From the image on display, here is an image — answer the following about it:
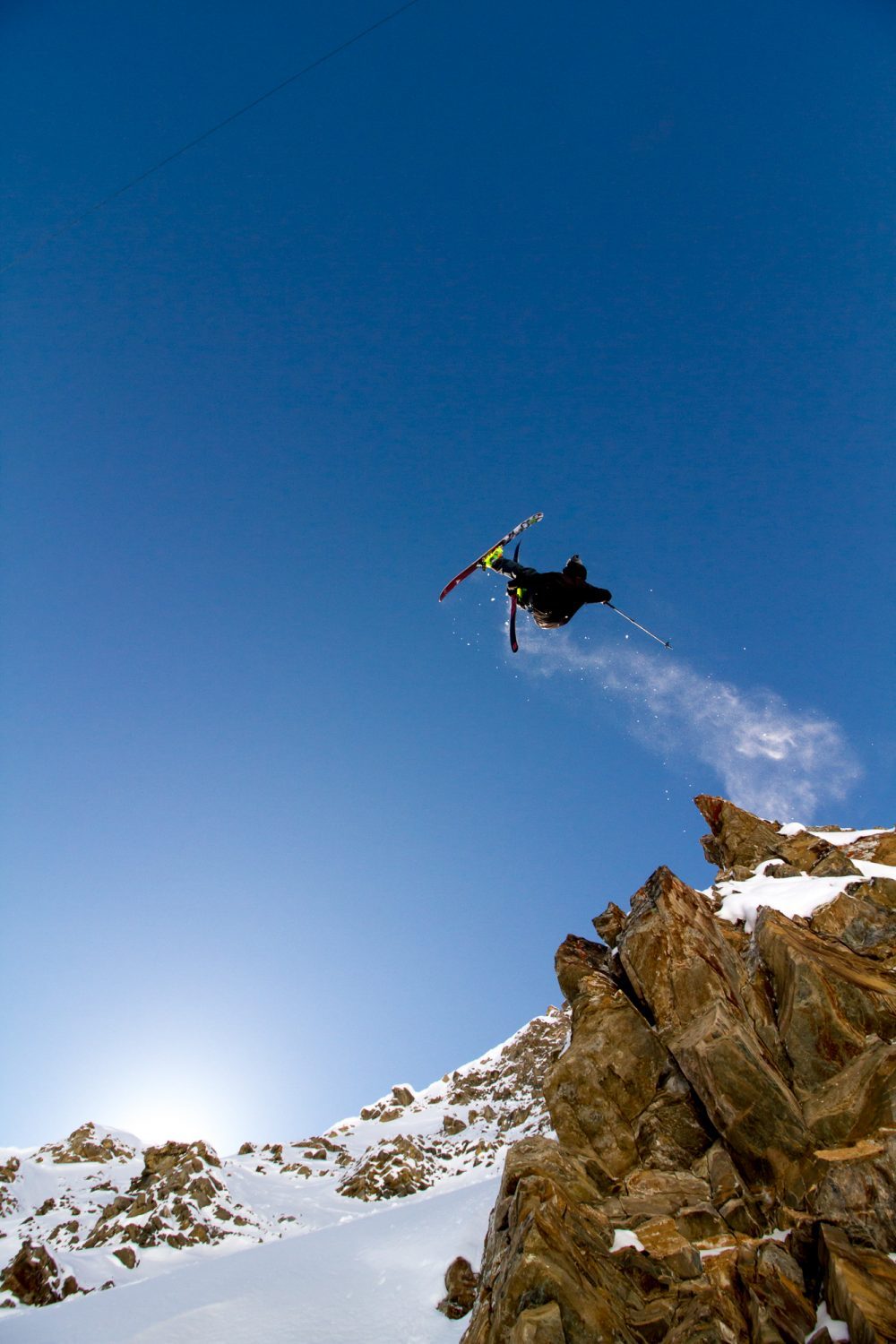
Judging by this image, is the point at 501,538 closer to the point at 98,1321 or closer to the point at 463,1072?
the point at 98,1321

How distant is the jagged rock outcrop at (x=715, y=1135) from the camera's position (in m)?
10.9

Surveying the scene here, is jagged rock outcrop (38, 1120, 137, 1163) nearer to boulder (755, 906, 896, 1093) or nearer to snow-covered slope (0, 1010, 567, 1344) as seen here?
snow-covered slope (0, 1010, 567, 1344)

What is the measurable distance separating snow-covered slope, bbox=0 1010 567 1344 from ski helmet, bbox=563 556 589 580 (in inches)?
793

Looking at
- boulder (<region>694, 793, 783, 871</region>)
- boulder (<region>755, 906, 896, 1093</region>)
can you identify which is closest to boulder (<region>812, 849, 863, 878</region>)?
boulder (<region>694, 793, 783, 871</region>)

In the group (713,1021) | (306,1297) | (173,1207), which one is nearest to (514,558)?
(713,1021)

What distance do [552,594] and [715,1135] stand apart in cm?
1493

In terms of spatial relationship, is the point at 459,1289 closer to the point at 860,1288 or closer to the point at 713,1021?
the point at 713,1021

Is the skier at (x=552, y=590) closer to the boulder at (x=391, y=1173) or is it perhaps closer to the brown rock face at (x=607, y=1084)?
the brown rock face at (x=607, y=1084)

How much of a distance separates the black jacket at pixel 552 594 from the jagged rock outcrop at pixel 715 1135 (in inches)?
460

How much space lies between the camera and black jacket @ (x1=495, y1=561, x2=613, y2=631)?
14.8 meters

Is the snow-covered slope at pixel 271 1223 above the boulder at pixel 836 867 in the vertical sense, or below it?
below

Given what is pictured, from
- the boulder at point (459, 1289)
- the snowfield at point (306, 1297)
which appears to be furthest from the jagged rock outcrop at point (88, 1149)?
the boulder at point (459, 1289)

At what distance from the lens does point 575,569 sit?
47.4ft

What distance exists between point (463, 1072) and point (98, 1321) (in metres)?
107
